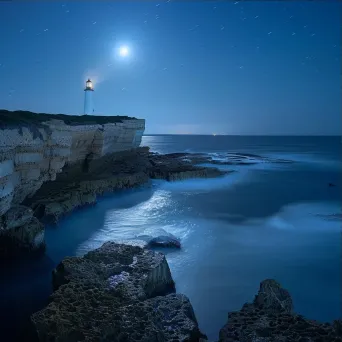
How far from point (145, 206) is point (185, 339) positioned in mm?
8322

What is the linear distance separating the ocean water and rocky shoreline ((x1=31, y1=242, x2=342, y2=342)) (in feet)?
3.00

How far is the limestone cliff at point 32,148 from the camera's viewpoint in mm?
5766

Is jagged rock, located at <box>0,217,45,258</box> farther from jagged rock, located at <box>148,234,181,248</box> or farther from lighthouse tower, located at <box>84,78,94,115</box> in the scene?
lighthouse tower, located at <box>84,78,94,115</box>

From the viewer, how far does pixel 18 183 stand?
6.80 metres

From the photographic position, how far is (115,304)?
3799mm

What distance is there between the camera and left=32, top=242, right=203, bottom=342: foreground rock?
10.8 ft

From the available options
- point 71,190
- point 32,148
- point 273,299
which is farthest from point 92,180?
point 273,299

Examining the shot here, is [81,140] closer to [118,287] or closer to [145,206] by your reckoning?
[145,206]

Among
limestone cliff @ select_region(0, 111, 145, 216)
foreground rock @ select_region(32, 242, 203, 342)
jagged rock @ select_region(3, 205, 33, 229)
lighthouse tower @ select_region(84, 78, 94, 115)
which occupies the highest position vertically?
lighthouse tower @ select_region(84, 78, 94, 115)

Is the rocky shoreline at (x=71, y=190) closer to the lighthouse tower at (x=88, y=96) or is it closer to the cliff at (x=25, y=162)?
the cliff at (x=25, y=162)

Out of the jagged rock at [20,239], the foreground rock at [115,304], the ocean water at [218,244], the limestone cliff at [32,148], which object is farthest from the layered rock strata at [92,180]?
the foreground rock at [115,304]

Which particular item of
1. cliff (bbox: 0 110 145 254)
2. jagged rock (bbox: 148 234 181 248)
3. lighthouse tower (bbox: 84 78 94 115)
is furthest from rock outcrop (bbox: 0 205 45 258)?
lighthouse tower (bbox: 84 78 94 115)

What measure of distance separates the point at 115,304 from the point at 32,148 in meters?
4.77

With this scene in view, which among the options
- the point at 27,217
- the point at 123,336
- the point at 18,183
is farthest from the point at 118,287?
the point at 18,183
